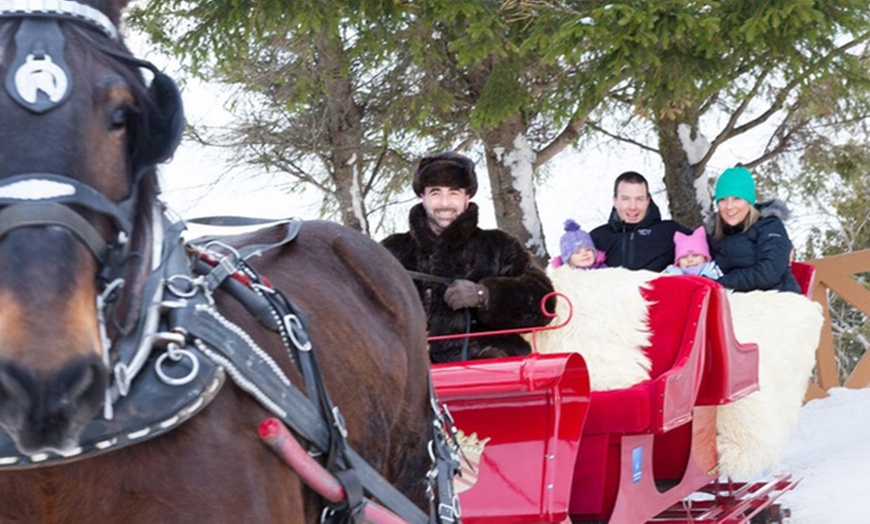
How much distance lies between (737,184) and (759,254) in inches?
15.6

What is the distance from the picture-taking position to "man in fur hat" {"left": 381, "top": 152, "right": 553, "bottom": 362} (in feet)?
14.2

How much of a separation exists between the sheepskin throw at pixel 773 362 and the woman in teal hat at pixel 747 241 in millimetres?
256

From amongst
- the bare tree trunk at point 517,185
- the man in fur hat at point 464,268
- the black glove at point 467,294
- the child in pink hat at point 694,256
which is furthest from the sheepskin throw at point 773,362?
the bare tree trunk at point 517,185

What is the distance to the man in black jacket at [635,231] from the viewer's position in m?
5.84

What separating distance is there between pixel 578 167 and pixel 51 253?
35.1ft

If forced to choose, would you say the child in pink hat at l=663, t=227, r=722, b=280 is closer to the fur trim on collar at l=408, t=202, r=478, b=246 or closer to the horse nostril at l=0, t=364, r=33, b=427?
the fur trim on collar at l=408, t=202, r=478, b=246

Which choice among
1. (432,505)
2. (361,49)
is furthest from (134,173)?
(361,49)

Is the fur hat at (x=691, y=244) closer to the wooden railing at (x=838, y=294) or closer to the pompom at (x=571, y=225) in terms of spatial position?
the pompom at (x=571, y=225)

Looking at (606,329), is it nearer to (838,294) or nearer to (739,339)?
(739,339)

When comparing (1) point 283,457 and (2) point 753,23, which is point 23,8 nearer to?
(1) point 283,457

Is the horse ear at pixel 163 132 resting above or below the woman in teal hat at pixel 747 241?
above

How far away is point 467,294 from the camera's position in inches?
168

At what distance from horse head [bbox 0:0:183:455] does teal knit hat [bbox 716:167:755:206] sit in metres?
4.54

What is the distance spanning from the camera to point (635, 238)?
19.6 feet
